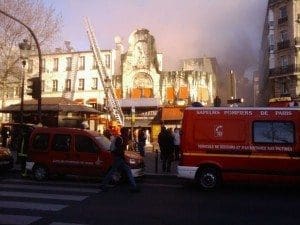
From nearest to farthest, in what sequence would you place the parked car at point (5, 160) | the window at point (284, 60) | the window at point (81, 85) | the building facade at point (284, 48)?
the parked car at point (5, 160) < the building facade at point (284, 48) < the window at point (284, 60) < the window at point (81, 85)

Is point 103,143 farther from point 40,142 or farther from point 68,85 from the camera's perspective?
point 68,85

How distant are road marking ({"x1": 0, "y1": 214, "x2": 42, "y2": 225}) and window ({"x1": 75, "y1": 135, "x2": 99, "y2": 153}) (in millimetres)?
5266

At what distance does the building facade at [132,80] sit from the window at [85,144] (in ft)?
99.7

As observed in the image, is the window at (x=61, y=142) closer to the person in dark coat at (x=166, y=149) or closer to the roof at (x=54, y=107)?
the person in dark coat at (x=166, y=149)

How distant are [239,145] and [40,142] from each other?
250 inches

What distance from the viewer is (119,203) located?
33.0ft

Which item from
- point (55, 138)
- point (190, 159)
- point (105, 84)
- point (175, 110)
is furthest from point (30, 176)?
point (105, 84)

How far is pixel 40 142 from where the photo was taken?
14.5m

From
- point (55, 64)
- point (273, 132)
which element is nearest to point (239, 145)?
point (273, 132)

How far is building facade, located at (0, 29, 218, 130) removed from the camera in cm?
4584

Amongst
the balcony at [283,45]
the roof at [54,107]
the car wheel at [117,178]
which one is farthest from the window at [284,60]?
the car wheel at [117,178]

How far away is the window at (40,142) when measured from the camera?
1441 cm

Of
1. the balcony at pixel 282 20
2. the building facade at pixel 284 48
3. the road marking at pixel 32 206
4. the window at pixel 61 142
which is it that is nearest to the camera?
the road marking at pixel 32 206

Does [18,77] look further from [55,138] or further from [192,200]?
[192,200]
